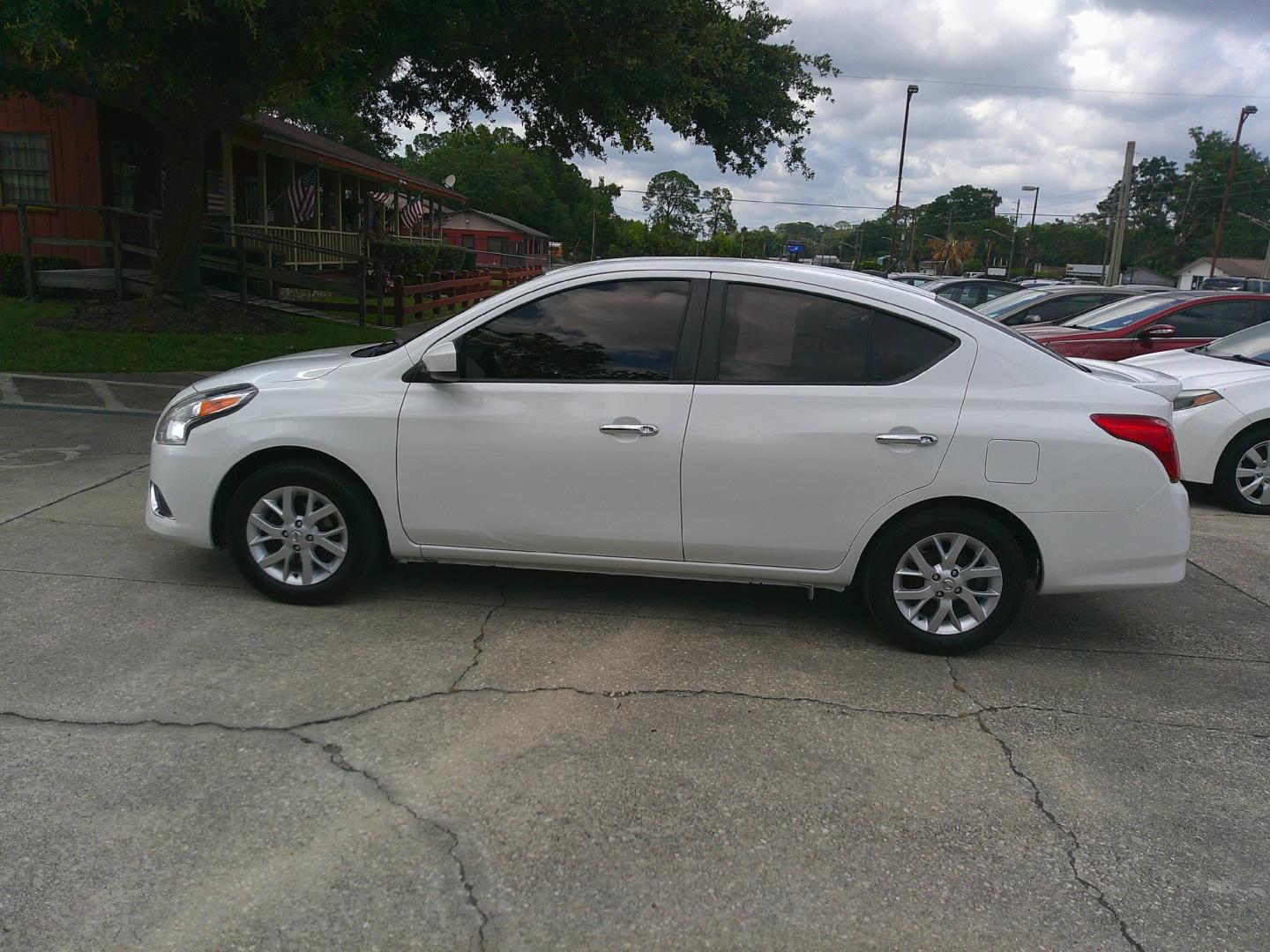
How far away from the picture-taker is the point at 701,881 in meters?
2.88

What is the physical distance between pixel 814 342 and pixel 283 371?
2589mm

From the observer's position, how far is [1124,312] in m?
11.6

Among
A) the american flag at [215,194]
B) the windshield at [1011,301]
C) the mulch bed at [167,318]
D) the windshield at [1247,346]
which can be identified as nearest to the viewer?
the windshield at [1247,346]

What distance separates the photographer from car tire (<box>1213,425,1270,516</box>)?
→ 7.71 m

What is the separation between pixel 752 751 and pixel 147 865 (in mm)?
1985

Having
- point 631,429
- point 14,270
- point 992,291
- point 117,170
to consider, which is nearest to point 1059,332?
point 992,291

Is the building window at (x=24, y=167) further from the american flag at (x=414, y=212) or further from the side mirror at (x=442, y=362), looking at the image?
the side mirror at (x=442, y=362)

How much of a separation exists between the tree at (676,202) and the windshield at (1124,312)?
78.7 meters

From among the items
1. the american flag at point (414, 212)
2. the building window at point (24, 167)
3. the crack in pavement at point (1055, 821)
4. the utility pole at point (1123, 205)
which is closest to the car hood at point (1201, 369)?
the crack in pavement at point (1055, 821)

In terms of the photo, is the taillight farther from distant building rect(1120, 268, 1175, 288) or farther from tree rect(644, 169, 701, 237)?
tree rect(644, 169, 701, 237)

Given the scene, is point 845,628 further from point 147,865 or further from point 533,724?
point 147,865

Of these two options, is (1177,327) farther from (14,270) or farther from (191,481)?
(14,270)

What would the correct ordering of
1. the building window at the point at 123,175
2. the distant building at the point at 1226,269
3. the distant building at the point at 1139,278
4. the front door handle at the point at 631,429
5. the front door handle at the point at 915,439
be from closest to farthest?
the front door handle at the point at 915,439 < the front door handle at the point at 631,429 < the building window at the point at 123,175 < the distant building at the point at 1139,278 < the distant building at the point at 1226,269

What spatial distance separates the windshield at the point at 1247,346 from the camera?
28.0ft
